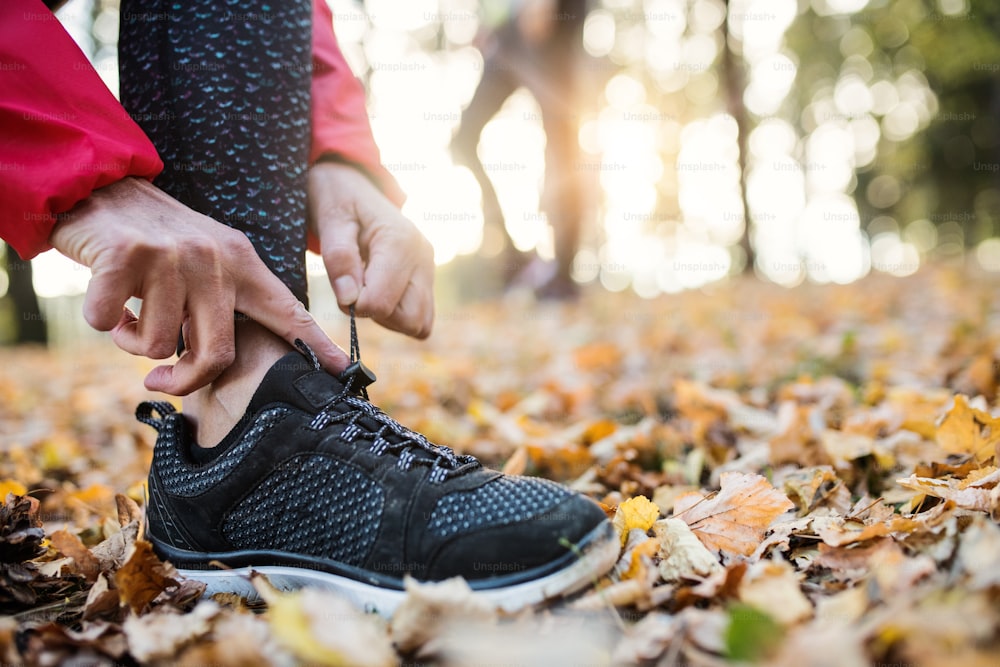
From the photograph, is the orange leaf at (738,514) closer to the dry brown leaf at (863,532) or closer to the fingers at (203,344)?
the dry brown leaf at (863,532)

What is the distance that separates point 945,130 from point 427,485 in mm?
20926

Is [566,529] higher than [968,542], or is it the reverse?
[968,542]

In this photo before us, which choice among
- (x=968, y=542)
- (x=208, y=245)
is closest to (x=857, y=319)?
(x=968, y=542)

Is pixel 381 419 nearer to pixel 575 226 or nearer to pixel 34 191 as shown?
pixel 34 191

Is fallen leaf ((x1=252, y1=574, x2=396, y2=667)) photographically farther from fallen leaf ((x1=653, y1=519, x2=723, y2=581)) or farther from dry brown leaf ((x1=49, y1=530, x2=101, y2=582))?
dry brown leaf ((x1=49, y1=530, x2=101, y2=582))

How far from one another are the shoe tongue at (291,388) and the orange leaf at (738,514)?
0.70 meters

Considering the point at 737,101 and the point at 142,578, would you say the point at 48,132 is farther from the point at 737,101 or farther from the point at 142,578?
the point at 737,101

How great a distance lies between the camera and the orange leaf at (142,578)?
3.33ft

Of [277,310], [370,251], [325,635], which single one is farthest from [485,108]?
[325,635]

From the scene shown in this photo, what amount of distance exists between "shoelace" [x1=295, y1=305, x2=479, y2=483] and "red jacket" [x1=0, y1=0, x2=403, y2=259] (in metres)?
0.43

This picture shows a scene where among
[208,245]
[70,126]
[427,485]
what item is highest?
[70,126]

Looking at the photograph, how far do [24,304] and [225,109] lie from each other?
11772mm

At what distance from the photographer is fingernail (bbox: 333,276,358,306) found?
4.64 feet

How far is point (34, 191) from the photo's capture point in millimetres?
998
